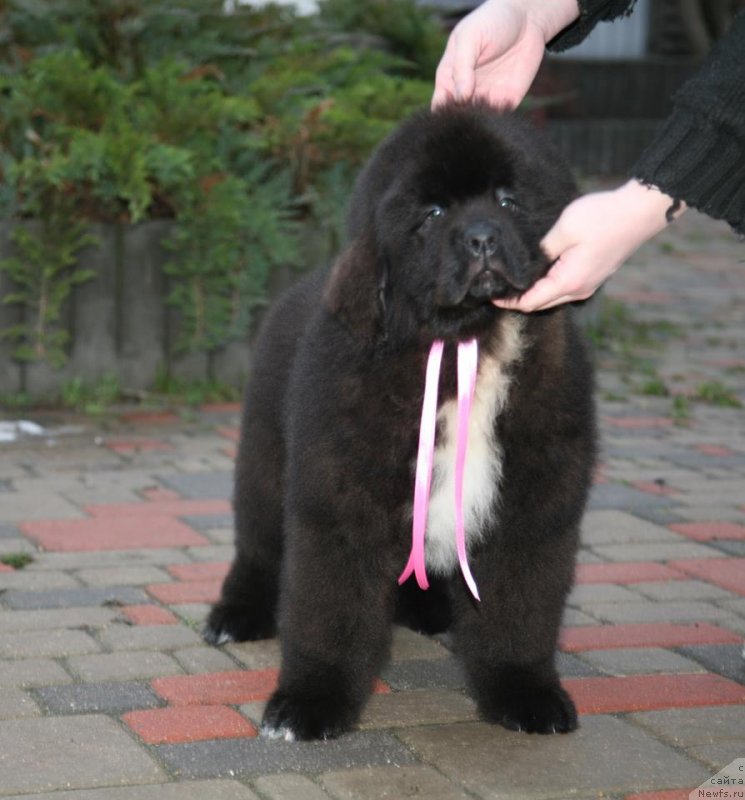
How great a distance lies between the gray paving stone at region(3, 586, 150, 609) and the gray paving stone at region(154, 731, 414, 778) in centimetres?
111

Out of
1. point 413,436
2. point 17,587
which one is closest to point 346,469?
point 413,436

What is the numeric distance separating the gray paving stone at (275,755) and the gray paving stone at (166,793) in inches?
2.4

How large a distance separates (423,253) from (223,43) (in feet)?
17.8

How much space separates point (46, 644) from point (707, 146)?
6.74ft

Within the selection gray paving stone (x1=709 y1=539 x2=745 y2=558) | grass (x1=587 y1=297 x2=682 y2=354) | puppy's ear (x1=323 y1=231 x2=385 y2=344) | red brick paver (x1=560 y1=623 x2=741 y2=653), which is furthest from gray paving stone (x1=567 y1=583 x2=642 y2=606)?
grass (x1=587 y1=297 x2=682 y2=354)

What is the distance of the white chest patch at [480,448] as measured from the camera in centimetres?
326

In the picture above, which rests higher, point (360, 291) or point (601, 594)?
point (360, 291)

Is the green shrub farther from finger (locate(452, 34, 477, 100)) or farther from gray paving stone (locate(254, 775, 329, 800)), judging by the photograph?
gray paving stone (locate(254, 775, 329, 800))

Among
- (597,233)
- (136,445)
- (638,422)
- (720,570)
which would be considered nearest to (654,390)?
(638,422)

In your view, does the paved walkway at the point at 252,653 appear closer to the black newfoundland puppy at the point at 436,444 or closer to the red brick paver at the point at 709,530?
the red brick paver at the point at 709,530

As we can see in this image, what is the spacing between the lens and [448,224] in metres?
3.04

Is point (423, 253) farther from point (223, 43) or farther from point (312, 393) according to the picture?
point (223, 43)

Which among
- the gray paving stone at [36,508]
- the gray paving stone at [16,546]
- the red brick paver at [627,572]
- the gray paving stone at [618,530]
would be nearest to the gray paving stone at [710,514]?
the gray paving stone at [618,530]

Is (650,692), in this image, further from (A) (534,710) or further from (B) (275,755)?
(B) (275,755)
